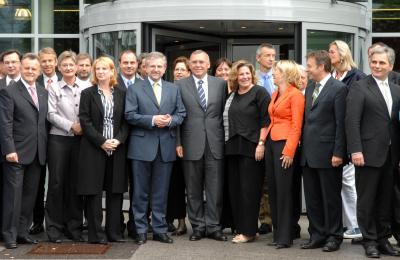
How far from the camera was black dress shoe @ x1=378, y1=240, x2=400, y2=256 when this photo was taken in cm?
755

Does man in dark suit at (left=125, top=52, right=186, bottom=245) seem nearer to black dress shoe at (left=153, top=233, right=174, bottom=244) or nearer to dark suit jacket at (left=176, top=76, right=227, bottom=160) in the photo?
black dress shoe at (left=153, top=233, right=174, bottom=244)

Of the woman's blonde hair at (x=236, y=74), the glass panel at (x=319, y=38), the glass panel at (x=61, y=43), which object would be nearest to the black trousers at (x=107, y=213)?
the woman's blonde hair at (x=236, y=74)

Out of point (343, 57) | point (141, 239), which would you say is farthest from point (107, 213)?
point (343, 57)

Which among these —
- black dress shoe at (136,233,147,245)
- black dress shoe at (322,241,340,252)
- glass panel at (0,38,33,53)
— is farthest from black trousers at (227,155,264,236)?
glass panel at (0,38,33,53)

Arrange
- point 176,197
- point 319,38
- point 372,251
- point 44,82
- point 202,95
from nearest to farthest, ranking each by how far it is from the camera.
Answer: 1. point 372,251
2. point 202,95
3. point 176,197
4. point 44,82
5. point 319,38

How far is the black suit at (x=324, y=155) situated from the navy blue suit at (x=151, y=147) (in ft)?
4.61

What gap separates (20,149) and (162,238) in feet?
5.73

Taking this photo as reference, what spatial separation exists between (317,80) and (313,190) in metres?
1.12

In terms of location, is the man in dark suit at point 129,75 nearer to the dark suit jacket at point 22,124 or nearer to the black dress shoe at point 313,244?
the dark suit jacket at point 22,124

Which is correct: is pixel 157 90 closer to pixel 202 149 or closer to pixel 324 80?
pixel 202 149

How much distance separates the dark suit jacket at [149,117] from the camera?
8148 millimetres

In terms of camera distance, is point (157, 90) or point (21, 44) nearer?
point (157, 90)

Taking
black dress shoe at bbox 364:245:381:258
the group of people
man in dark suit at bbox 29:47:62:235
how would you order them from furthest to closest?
1. man in dark suit at bbox 29:47:62:235
2. the group of people
3. black dress shoe at bbox 364:245:381:258

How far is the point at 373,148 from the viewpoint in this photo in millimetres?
7480
